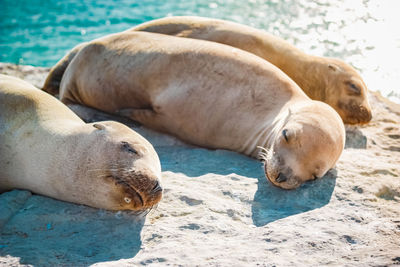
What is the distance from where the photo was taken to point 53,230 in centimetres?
306

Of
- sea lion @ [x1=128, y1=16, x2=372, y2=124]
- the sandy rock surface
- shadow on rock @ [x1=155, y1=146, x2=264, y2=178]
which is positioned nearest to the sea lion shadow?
the sandy rock surface

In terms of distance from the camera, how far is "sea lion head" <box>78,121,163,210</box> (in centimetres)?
310

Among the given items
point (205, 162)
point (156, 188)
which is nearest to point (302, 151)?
point (205, 162)

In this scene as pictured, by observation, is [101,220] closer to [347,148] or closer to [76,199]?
[76,199]

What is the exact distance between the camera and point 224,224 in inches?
123

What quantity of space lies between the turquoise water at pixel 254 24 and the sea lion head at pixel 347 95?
293 centimetres

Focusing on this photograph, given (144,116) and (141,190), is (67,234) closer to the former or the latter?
(141,190)

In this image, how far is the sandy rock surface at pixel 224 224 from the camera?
274 cm

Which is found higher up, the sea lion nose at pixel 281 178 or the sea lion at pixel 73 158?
the sea lion at pixel 73 158

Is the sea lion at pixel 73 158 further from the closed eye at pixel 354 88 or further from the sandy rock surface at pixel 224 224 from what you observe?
the closed eye at pixel 354 88

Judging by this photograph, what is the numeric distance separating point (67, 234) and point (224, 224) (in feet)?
3.08

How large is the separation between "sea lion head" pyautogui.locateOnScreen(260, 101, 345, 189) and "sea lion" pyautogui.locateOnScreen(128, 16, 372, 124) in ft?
5.07

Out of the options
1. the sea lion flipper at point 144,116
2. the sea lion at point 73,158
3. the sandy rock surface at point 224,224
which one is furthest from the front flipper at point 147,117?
the sea lion at point 73,158

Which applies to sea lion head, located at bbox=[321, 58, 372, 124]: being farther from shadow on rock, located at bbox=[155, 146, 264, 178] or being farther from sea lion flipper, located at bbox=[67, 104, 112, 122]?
sea lion flipper, located at bbox=[67, 104, 112, 122]
